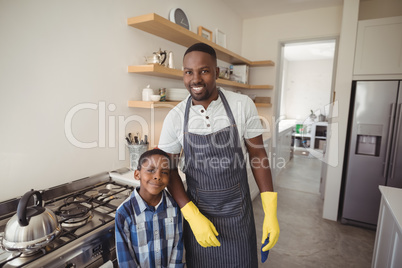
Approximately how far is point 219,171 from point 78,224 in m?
0.69

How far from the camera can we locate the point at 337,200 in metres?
2.72

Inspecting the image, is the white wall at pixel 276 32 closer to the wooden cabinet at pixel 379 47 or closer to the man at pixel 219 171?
the wooden cabinet at pixel 379 47

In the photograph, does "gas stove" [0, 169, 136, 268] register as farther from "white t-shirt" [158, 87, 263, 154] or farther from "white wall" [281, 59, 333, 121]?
"white wall" [281, 59, 333, 121]

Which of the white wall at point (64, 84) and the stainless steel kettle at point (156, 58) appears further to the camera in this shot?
the stainless steel kettle at point (156, 58)

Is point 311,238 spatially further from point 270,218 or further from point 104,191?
point 104,191

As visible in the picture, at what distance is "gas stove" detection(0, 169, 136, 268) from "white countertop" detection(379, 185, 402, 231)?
1.37 metres

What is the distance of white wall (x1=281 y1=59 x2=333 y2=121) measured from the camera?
6.45m

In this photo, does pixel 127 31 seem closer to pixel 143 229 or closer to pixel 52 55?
pixel 52 55

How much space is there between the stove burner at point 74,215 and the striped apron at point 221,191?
51 cm

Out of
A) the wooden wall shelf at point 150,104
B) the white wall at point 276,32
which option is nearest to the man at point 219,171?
the wooden wall shelf at point 150,104

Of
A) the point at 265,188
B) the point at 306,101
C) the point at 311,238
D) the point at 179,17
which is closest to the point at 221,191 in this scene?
the point at 265,188

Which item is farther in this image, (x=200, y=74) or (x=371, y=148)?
(x=371, y=148)

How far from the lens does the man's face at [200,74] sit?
99 cm

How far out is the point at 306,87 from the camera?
22.0 ft
